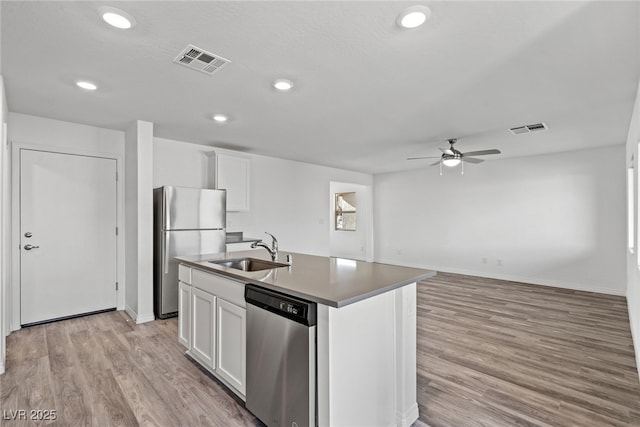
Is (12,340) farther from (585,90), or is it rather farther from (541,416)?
(585,90)

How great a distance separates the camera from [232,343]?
6.89ft

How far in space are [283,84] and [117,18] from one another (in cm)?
121

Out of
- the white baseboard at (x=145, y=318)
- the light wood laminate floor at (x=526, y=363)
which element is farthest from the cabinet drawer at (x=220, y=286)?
the white baseboard at (x=145, y=318)

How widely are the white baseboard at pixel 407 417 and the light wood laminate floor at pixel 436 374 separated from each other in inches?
3.0

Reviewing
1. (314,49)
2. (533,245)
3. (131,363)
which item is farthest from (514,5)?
(533,245)

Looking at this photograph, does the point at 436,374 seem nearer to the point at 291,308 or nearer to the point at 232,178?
the point at 291,308

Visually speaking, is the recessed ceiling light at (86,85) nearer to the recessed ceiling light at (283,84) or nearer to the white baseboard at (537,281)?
the recessed ceiling light at (283,84)

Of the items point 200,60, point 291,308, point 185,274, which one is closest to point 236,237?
point 185,274

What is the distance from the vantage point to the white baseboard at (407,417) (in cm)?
184

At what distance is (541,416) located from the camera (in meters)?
1.96

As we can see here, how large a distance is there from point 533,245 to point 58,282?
7260mm

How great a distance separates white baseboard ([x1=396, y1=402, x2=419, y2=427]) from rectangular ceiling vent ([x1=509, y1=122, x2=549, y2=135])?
11.6 ft

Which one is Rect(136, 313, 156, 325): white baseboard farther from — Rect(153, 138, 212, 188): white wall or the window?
the window
